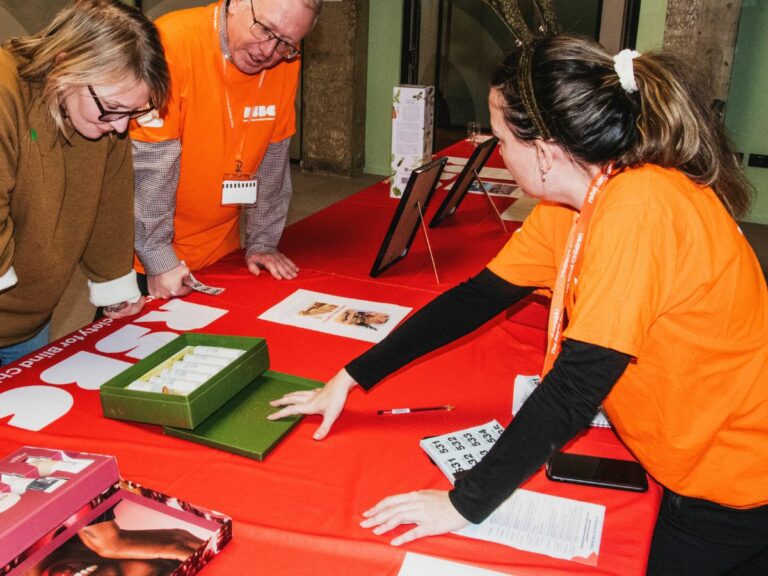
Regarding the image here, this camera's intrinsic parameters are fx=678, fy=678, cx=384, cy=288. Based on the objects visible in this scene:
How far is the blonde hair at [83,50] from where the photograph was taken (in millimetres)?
1195

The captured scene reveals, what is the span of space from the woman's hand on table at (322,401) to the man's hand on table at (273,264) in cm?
70

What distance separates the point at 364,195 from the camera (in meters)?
2.82

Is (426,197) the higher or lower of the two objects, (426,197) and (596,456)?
the higher

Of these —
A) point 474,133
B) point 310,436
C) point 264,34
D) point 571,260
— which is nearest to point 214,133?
point 264,34

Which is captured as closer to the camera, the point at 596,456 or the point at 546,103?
the point at 546,103

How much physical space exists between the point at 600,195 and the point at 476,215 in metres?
1.66

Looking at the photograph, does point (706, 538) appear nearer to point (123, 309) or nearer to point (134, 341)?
point (134, 341)

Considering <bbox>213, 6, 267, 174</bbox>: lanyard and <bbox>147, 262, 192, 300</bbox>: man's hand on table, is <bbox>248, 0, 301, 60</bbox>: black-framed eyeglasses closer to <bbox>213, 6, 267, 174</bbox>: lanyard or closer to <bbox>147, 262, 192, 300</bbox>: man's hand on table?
<bbox>213, 6, 267, 174</bbox>: lanyard

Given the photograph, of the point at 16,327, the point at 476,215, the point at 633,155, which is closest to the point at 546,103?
the point at 633,155

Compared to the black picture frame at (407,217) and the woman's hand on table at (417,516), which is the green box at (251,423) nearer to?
the woman's hand on table at (417,516)

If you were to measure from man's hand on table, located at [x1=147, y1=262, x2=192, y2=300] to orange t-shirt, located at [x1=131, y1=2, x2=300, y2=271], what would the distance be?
0.20 metres

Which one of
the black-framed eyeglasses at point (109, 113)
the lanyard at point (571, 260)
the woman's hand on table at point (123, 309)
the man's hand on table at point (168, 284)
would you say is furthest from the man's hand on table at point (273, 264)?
the lanyard at point (571, 260)

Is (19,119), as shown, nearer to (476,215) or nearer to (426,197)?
(426,197)

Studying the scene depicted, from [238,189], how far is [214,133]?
0.18m
